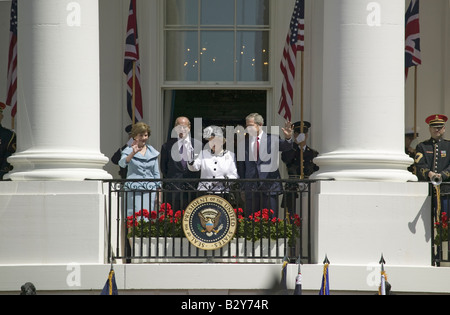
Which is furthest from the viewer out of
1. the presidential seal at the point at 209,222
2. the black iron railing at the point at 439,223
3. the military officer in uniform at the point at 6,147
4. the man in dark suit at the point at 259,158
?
the military officer in uniform at the point at 6,147

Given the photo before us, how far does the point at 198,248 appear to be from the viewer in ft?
44.5

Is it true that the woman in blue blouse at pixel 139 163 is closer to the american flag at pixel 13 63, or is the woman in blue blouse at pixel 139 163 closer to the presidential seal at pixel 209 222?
the presidential seal at pixel 209 222

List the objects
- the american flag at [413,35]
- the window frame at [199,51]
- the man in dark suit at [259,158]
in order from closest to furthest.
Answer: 1. the man in dark suit at [259,158]
2. the american flag at [413,35]
3. the window frame at [199,51]

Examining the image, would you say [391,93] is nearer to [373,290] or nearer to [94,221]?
[373,290]

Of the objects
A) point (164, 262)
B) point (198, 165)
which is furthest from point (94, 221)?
point (198, 165)

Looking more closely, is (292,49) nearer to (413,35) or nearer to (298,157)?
(298,157)

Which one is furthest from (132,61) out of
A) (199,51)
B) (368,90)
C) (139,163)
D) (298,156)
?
(368,90)

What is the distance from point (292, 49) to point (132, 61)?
9.42ft

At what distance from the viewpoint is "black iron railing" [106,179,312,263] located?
13.6 m

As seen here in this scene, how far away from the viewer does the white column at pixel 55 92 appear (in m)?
13.4

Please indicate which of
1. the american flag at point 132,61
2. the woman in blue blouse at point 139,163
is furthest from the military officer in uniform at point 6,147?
the woman in blue blouse at point 139,163

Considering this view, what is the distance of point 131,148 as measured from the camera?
14.7 meters

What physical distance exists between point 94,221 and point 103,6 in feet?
19.7

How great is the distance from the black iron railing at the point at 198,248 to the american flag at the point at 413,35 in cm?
390
